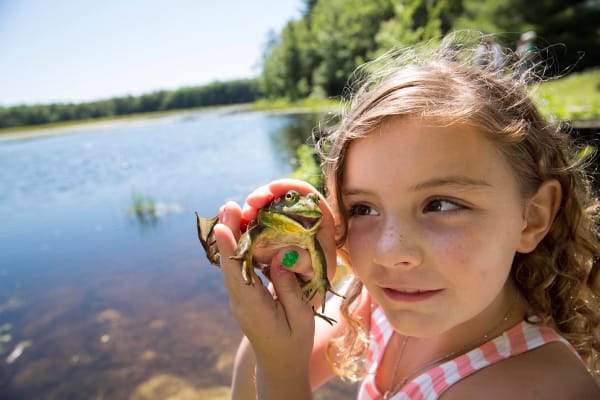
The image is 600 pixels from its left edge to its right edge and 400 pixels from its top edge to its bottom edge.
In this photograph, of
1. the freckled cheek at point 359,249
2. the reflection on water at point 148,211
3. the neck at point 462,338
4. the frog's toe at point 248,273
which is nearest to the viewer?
the frog's toe at point 248,273

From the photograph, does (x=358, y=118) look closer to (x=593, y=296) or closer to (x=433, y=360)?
(x=433, y=360)

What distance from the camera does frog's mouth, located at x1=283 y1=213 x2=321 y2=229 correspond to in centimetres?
127

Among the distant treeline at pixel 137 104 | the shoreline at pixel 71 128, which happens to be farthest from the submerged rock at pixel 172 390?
the distant treeline at pixel 137 104

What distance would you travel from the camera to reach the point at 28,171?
20.3 m

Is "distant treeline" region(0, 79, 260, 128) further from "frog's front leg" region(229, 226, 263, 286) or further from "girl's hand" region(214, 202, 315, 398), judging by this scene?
"frog's front leg" region(229, 226, 263, 286)

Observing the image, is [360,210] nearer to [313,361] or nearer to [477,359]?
[477,359]

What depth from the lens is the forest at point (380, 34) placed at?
1834 cm

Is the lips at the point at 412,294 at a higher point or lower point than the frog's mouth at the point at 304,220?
lower

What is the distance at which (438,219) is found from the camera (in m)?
1.32

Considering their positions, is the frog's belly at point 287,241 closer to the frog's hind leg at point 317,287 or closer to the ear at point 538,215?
the frog's hind leg at point 317,287

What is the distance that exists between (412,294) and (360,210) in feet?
1.26

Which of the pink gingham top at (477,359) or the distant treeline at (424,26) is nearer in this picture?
the pink gingham top at (477,359)

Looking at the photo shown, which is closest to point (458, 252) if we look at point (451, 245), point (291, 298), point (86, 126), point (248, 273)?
point (451, 245)

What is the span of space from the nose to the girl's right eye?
0.15 m
